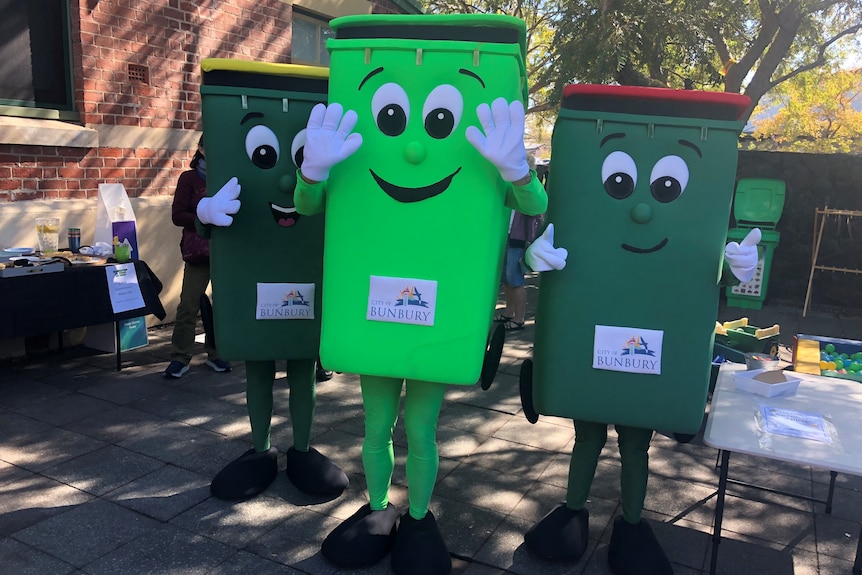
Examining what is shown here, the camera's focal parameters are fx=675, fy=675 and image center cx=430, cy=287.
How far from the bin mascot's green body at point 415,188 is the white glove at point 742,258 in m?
0.75

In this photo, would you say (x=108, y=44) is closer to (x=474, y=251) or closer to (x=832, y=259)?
(x=474, y=251)

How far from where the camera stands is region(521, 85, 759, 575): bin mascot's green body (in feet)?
8.21

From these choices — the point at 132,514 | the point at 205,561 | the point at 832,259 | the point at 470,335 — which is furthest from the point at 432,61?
the point at 832,259

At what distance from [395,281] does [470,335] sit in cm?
34

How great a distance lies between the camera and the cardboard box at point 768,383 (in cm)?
310

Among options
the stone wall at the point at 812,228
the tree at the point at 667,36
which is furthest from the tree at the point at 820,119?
the stone wall at the point at 812,228

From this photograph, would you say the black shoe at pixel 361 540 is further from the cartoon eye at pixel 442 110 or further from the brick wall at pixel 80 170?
the brick wall at pixel 80 170

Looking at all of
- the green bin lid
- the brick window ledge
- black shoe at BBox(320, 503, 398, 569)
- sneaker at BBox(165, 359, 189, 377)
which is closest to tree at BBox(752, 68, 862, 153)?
the green bin lid

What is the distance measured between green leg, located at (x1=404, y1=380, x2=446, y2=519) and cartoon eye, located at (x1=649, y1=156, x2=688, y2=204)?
1128 mm

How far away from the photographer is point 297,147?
9.69 ft

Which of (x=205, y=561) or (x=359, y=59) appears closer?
(x=359, y=59)

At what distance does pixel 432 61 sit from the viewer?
246 cm

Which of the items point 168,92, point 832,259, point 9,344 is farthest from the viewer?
point 832,259

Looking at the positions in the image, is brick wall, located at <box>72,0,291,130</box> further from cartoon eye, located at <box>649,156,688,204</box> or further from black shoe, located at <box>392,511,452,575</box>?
cartoon eye, located at <box>649,156,688,204</box>
